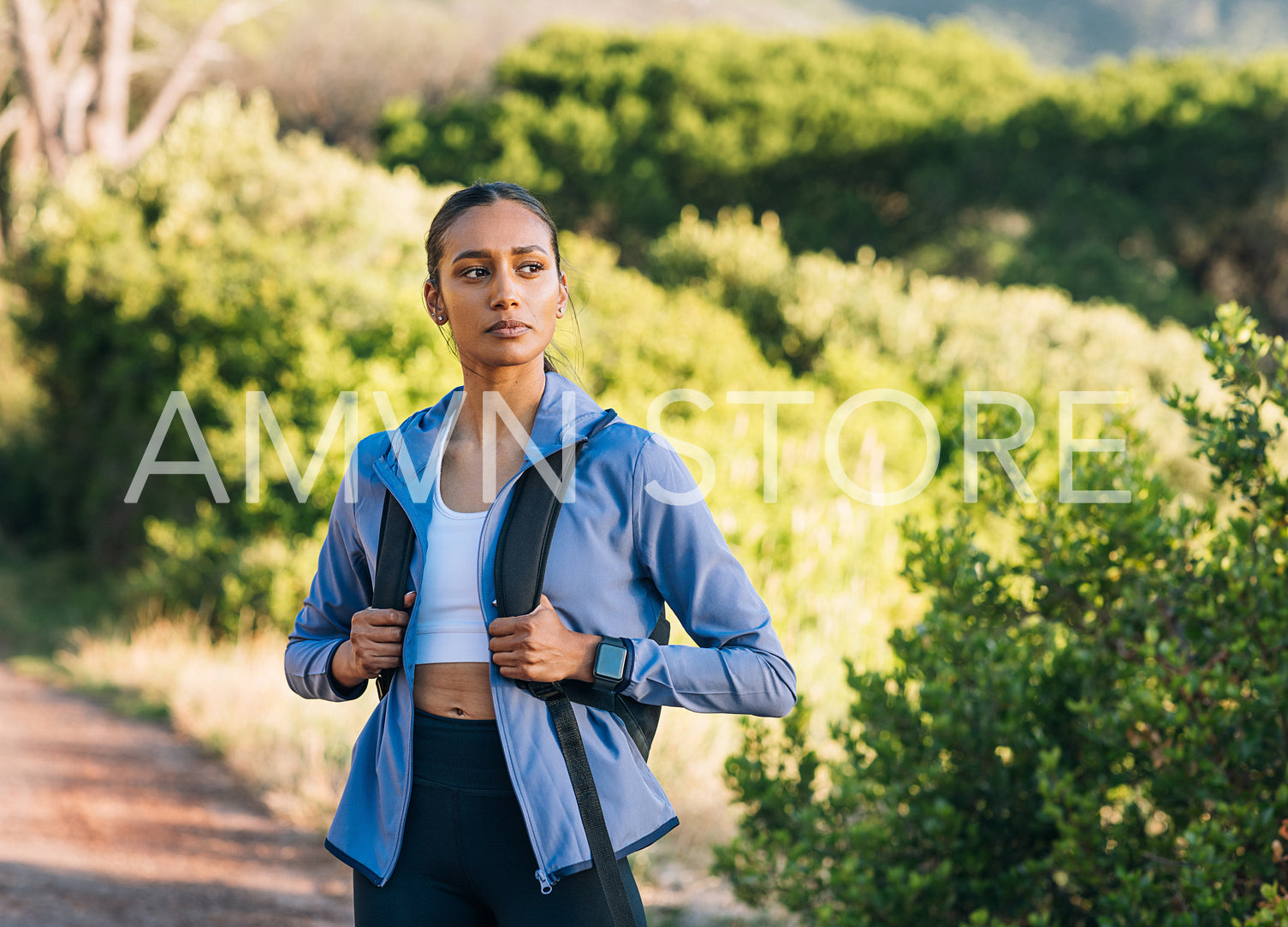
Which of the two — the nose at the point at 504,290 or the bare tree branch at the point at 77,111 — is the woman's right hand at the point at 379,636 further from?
the bare tree branch at the point at 77,111

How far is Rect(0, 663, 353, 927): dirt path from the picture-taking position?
4.39m

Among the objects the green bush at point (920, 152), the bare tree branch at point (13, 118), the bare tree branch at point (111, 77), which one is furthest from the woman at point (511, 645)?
the bare tree branch at point (13, 118)

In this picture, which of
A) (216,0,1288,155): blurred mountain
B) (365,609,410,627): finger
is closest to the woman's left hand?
(365,609,410,627): finger

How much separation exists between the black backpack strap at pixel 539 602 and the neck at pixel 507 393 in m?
0.19

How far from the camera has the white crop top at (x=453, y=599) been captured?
170cm

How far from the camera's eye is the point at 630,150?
22.5 meters

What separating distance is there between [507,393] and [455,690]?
1.58 feet

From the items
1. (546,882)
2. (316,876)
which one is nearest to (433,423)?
(546,882)

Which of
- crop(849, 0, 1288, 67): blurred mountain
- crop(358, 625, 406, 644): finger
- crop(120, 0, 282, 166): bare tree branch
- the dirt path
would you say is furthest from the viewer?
crop(849, 0, 1288, 67): blurred mountain

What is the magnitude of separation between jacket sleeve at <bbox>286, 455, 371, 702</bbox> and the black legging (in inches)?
9.0

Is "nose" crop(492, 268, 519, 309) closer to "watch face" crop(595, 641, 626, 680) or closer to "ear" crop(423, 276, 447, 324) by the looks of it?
"ear" crop(423, 276, 447, 324)

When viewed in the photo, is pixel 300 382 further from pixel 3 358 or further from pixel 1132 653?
pixel 3 358

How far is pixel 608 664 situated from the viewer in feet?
5.26

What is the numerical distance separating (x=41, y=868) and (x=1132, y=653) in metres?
4.32
